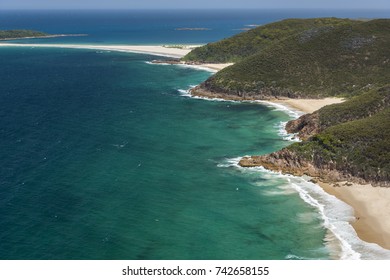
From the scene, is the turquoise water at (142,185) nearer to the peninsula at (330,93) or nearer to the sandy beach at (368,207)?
the sandy beach at (368,207)

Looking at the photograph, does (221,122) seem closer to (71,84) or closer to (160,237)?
(160,237)

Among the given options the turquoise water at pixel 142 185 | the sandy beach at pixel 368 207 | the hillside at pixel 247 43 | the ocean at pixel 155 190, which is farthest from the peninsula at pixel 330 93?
the turquoise water at pixel 142 185

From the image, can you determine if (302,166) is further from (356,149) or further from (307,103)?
(307,103)

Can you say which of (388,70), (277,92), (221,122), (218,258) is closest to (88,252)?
(218,258)

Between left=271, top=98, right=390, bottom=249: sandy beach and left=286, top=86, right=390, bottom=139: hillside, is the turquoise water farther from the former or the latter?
left=286, top=86, right=390, bottom=139: hillside

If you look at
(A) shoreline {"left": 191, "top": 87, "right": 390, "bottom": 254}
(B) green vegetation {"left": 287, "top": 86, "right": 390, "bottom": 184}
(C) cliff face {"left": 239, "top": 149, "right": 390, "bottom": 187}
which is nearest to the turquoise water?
(C) cliff face {"left": 239, "top": 149, "right": 390, "bottom": 187}

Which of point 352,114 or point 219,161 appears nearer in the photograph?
point 219,161
